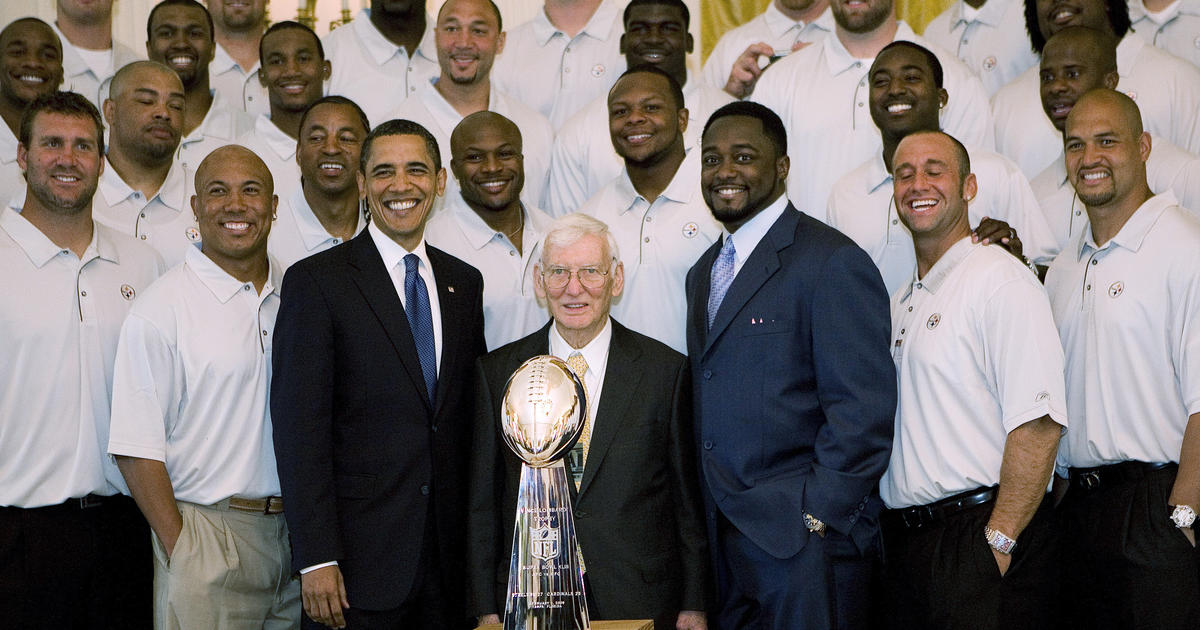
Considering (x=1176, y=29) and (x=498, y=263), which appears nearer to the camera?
(x=498, y=263)

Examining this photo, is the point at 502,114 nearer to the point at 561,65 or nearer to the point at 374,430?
the point at 561,65

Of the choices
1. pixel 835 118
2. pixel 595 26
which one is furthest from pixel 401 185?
pixel 595 26

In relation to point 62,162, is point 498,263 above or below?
below

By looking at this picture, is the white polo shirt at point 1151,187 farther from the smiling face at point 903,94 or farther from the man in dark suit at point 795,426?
the man in dark suit at point 795,426


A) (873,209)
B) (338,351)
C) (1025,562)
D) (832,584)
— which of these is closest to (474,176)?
(338,351)

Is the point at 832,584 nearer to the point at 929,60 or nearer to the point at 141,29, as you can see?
the point at 929,60

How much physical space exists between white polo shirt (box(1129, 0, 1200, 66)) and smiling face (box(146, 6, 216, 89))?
15.8 feet

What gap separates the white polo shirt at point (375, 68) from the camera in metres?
7.14

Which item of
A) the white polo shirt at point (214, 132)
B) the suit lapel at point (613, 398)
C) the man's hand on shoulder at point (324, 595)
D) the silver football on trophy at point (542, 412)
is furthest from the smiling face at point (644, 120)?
the silver football on trophy at point (542, 412)

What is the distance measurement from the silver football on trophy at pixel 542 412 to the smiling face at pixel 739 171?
2.19 metres

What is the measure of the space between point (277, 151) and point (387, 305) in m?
2.03

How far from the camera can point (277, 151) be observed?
6.47m

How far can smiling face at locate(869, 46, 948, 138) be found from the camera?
225 inches

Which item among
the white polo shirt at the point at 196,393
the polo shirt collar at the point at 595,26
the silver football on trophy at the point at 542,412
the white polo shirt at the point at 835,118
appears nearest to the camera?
the silver football on trophy at the point at 542,412
